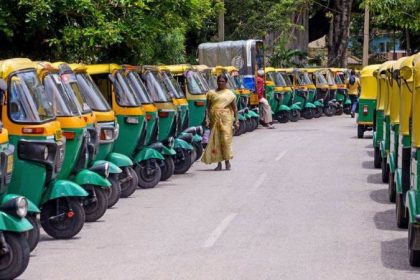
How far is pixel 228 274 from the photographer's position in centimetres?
966

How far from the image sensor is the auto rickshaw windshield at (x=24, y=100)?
34.8 feet

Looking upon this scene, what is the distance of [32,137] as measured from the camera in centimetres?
1072

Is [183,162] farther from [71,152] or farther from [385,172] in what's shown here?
[71,152]

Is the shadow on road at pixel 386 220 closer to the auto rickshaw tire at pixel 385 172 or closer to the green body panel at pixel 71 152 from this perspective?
the auto rickshaw tire at pixel 385 172

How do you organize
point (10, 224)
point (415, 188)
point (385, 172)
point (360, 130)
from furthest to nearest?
point (360, 130)
point (385, 172)
point (415, 188)
point (10, 224)

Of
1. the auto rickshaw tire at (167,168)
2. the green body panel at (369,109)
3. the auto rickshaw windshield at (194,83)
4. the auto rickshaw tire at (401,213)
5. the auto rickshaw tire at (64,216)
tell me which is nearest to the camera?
the auto rickshaw tire at (64,216)

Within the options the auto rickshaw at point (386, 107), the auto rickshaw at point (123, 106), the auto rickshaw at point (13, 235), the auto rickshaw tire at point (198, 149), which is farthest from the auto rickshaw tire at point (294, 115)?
the auto rickshaw at point (13, 235)

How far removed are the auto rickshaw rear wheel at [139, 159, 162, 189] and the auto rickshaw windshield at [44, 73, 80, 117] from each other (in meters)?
4.39

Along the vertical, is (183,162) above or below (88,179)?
below

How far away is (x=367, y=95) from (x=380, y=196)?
29.7 feet

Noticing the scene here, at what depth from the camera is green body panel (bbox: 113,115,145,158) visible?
16.1 metres

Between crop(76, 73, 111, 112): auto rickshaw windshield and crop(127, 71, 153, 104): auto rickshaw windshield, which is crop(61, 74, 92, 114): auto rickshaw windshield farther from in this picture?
crop(127, 71, 153, 104): auto rickshaw windshield

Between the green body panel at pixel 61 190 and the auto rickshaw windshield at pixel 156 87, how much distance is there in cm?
659

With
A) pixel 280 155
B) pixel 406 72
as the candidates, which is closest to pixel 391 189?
pixel 406 72
